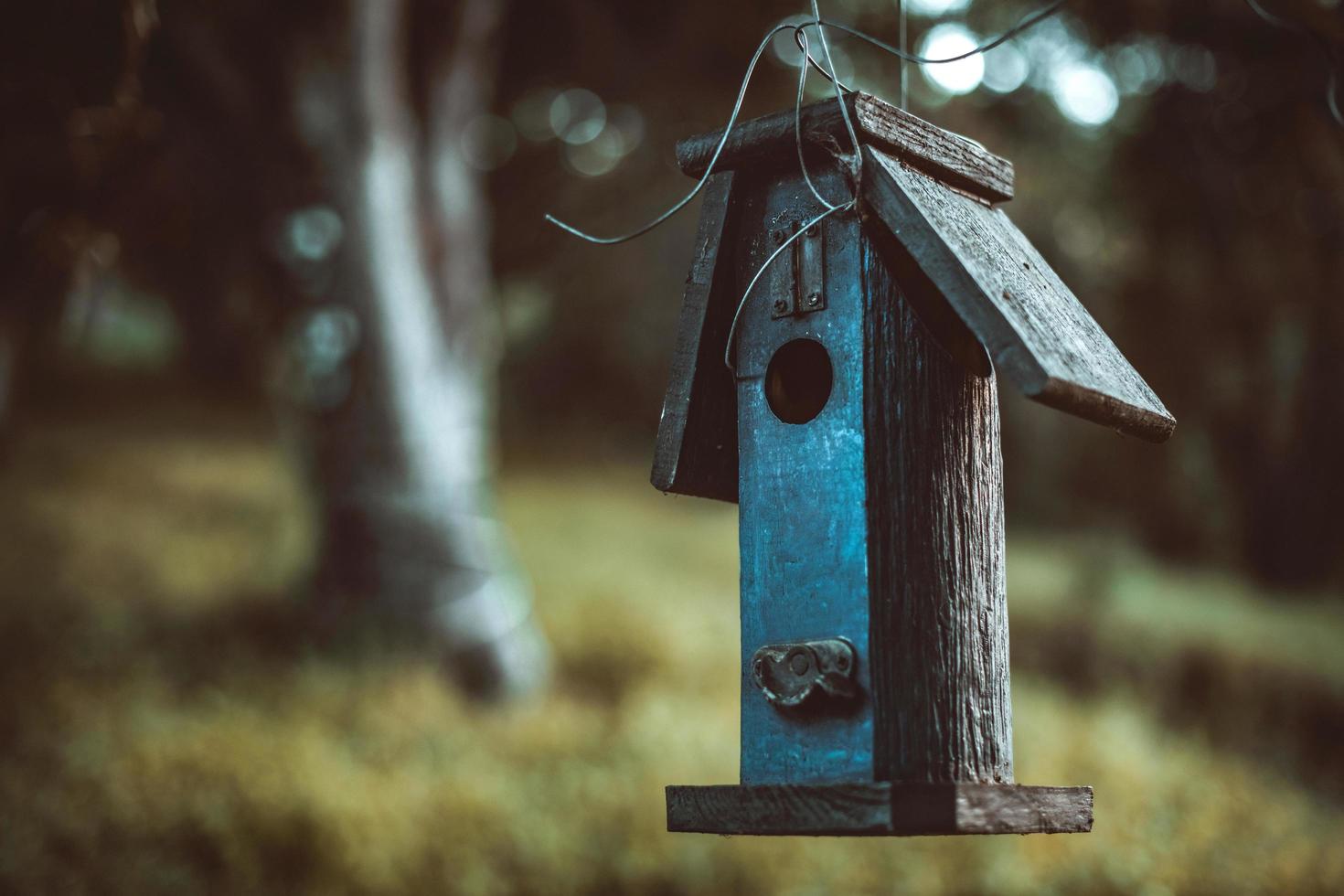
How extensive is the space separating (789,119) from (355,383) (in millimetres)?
4980

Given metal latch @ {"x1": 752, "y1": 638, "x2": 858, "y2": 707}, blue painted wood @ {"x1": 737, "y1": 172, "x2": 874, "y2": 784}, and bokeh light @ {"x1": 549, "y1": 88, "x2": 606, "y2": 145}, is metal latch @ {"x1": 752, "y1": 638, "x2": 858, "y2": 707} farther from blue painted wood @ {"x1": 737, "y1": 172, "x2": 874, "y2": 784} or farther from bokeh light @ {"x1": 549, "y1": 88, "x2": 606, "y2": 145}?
bokeh light @ {"x1": 549, "y1": 88, "x2": 606, "y2": 145}

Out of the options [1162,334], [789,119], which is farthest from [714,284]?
[1162,334]

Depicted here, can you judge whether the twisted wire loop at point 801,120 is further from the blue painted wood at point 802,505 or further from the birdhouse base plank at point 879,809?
the birdhouse base plank at point 879,809

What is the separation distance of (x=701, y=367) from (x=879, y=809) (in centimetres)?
85

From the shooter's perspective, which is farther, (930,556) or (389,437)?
(389,437)

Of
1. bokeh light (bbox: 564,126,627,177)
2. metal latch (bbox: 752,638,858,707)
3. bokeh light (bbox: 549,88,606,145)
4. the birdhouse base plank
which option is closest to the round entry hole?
metal latch (bbox: 752,638,858,707)

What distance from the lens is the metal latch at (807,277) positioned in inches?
80.3

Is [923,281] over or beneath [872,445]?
over

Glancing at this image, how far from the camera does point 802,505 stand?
1989 mm

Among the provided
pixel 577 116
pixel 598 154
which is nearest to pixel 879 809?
pixel 577 116

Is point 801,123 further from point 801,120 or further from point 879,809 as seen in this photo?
point 879,809

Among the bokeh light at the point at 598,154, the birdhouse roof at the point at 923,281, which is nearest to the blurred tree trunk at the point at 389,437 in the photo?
the bokeh light at the point at 598,154

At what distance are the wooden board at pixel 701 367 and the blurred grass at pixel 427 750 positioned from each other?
3168 millimetres

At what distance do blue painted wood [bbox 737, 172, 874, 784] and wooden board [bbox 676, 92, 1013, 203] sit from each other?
8 cm
